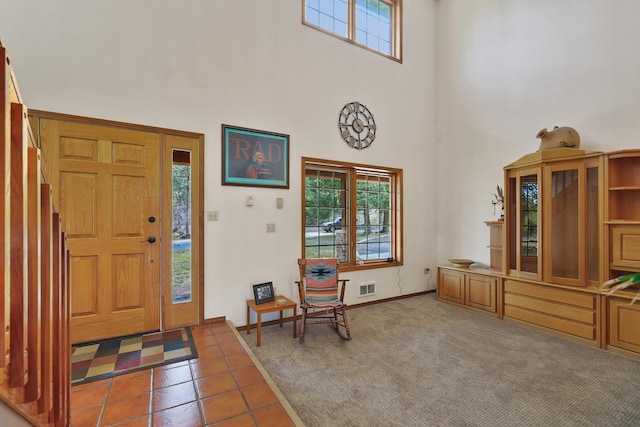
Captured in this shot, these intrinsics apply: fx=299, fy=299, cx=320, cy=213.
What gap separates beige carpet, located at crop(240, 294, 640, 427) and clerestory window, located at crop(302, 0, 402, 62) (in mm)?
4026

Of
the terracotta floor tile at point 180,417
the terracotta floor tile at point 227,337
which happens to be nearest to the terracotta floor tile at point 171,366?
the terracotta floor tile at point 227,337

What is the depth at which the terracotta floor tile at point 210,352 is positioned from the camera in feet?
8.43

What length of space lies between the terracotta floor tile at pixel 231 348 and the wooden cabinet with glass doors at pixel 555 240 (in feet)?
10.7

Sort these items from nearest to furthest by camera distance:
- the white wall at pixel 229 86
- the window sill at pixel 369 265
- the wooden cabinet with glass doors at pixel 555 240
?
the white wall at pixel 229 86, the wooden cabinet with glass doors at pixel 555 240, the window sill at pixel 369 265

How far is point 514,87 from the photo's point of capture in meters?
4.24

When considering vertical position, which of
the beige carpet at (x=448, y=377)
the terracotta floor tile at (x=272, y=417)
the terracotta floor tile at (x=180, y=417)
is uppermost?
the terracotta floor tile at (x=180, y=417)

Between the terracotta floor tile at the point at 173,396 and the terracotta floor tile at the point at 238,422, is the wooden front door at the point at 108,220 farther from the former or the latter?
the terracotta floor tile at the point at 238,422

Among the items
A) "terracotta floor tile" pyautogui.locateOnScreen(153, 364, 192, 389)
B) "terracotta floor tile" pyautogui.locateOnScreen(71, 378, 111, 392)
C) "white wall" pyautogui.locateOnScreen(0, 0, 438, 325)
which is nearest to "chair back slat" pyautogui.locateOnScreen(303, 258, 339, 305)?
"white wall" pyautogui.locateOnScreen(0, 0, 438, 325)

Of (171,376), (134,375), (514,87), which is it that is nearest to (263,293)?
(171,376)

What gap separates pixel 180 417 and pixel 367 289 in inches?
120

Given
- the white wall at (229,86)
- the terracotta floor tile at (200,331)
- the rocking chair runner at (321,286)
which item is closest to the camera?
the white wall at (229,86)

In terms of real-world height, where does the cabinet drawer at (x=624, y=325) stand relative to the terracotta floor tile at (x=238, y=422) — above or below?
above

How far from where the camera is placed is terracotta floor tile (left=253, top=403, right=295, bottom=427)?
5.77 ft

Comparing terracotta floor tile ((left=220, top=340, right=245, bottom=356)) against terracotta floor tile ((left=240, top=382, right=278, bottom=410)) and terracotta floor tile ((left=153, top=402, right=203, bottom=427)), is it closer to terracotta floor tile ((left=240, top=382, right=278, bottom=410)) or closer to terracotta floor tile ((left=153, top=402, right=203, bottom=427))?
terracotta floor tile ((left=240, top=382, right=278, bottom=410))
